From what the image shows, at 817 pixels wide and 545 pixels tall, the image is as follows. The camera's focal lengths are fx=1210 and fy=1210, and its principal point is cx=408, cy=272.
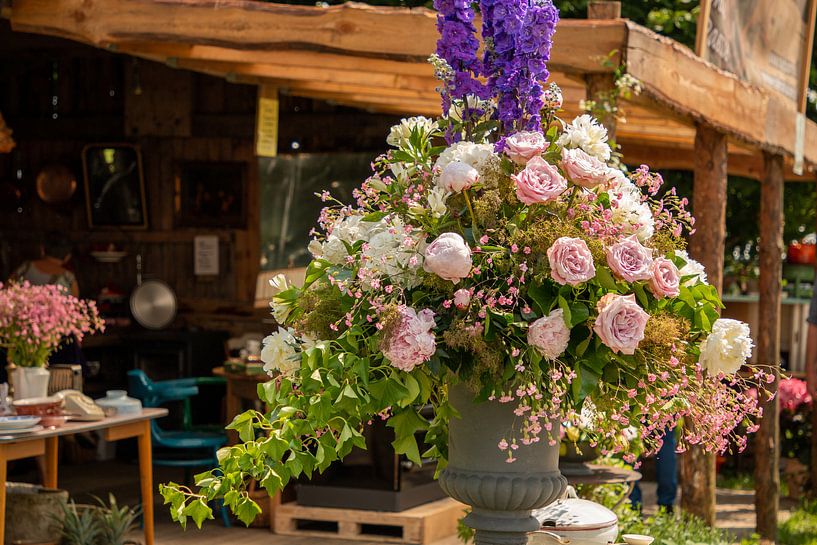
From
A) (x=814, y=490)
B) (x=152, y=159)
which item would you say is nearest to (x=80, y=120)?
(x=152, y=159)

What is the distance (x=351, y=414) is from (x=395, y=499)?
15.3 ft

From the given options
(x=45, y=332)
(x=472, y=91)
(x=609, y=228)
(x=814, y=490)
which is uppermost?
(x=472, y=91)

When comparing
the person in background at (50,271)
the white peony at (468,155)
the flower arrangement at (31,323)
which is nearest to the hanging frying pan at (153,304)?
the person in background at (50,271)

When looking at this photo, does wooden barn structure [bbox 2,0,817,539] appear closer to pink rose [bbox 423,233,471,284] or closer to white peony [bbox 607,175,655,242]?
white peony [bbox 607,175,655,242]

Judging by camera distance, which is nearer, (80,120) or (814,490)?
(814,490)

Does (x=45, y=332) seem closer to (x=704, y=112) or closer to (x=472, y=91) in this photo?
(x=704, y=112)

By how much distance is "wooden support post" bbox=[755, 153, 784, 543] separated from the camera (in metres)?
7.43

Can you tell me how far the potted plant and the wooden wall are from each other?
401 cm

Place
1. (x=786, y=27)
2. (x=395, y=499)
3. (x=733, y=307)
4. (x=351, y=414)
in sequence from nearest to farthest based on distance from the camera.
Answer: (x=351, y=414)
(x=395, y=499)
(x=786, y=27)
(x=733, y=307)

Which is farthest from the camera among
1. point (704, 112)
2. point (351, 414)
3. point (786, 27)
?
point (786, 27)

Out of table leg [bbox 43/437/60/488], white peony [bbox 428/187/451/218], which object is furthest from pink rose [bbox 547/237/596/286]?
table leg [bbox 43/437/60/488]

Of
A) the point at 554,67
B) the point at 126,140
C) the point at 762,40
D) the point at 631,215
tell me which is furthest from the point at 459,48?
the point at 126,140

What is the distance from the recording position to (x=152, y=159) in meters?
10.3

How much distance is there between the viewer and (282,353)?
2451mm
